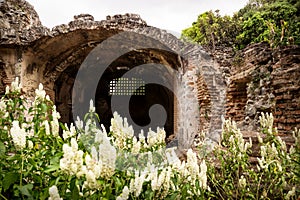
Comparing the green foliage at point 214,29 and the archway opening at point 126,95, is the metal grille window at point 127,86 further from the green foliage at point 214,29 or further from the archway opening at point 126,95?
the green foliage at point 214,29

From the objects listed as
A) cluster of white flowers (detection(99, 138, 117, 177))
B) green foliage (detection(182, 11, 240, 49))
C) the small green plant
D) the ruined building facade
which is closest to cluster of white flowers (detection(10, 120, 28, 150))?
cluster of white flowers (detection(99, 138, 117, 177))

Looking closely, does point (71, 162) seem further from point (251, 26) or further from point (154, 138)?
point (251, 26)

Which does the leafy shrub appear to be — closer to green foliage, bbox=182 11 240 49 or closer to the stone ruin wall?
the stone ruin wall

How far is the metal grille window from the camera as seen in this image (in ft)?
42.6

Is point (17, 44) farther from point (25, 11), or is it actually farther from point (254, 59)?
point (254, 59)

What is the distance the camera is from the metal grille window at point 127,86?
42.6 ft

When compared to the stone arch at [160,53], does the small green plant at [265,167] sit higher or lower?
lower

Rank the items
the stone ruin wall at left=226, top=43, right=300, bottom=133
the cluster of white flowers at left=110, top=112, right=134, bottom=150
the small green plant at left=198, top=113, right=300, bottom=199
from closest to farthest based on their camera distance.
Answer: the cluster of white flowers at left=110, top=112, right=134, bottom=150, the small green plant at left=198, top=113, right=300, bottom=199, the stone ruin wall at left=226, top=43, right=300, bottom=133

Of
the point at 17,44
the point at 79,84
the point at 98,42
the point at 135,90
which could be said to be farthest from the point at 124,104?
the point at 17,44

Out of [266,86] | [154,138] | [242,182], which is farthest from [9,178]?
[266,86]

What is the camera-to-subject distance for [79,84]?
33.8 ft

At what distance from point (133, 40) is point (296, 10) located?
807 centimetres

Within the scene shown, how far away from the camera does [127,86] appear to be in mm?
13547

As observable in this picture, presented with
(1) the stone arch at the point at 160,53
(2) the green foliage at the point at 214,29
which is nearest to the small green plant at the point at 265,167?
(1) the stone arch at the point at 160,53
